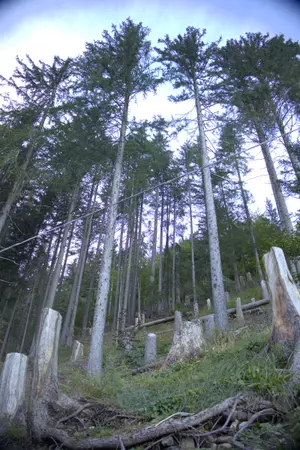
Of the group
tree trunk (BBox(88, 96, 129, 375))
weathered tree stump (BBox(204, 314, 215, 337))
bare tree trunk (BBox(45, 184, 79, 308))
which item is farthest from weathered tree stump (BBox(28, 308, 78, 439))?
bare tree trunk (BBox(45, 184, 79, 308))

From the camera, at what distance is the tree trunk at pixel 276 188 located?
11686mm

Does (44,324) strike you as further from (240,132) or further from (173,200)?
(173,200)

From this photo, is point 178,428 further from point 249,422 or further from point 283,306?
point 283,306

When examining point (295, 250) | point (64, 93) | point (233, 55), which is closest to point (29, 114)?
point (64, 93)

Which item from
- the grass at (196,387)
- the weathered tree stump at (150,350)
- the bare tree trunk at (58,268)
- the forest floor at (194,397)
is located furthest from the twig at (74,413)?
the bare tree trunk at (58,268)

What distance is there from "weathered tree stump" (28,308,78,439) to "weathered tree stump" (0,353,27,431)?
569 millimetres

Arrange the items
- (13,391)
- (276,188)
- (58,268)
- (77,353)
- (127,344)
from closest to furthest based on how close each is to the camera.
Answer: (13,391)
(127,344)
(77,353)
(276,188)
(58,268)

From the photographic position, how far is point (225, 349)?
5.81 m

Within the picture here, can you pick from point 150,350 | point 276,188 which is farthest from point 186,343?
point 276,188

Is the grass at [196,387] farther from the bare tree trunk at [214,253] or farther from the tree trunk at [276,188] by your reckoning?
the tree trunk at [276,188]

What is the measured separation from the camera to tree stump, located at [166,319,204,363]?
6.18 meters

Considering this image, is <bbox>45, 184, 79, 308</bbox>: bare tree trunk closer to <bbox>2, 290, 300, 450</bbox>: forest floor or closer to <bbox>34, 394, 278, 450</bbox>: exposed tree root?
<bbox>2, 290, 300, 450</bbox>: forest floor

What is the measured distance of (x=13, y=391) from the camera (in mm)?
4078

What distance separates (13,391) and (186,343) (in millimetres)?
3582
